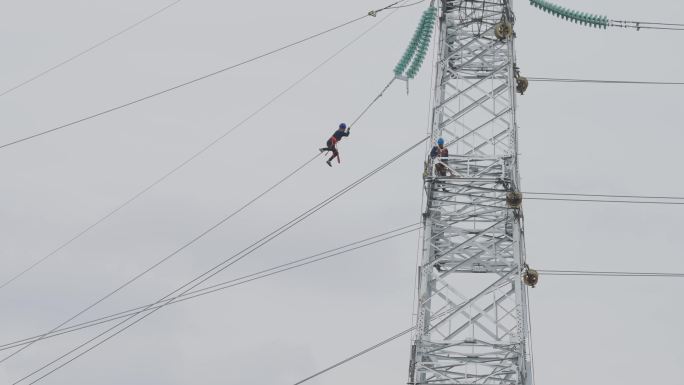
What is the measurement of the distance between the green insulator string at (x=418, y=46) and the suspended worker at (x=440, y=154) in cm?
306

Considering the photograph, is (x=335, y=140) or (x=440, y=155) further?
(x=335, y=140)

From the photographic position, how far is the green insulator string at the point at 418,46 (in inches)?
1170

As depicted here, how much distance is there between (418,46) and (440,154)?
3762 mm

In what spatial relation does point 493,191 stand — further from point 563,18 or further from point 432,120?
point 563,18

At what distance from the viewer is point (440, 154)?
27828mm

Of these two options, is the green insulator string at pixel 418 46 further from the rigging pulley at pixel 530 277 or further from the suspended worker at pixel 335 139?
the rigging pulley at pixel 530 277

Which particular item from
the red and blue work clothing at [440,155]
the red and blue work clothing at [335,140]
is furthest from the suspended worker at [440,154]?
the red and blue work clothing at [335,140]

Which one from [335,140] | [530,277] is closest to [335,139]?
[335,140]

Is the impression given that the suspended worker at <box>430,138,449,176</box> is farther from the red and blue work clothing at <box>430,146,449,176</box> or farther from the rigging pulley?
the rigging pulley

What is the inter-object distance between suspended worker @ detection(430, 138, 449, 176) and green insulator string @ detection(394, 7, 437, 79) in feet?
10.0

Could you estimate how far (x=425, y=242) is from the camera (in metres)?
27.0

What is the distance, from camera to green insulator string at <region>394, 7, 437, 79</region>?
2972 centimetres

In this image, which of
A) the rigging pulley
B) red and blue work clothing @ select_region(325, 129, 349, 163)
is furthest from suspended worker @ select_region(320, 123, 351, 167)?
the rigging pulley

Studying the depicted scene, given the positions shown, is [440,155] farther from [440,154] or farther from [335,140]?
[335,140]
